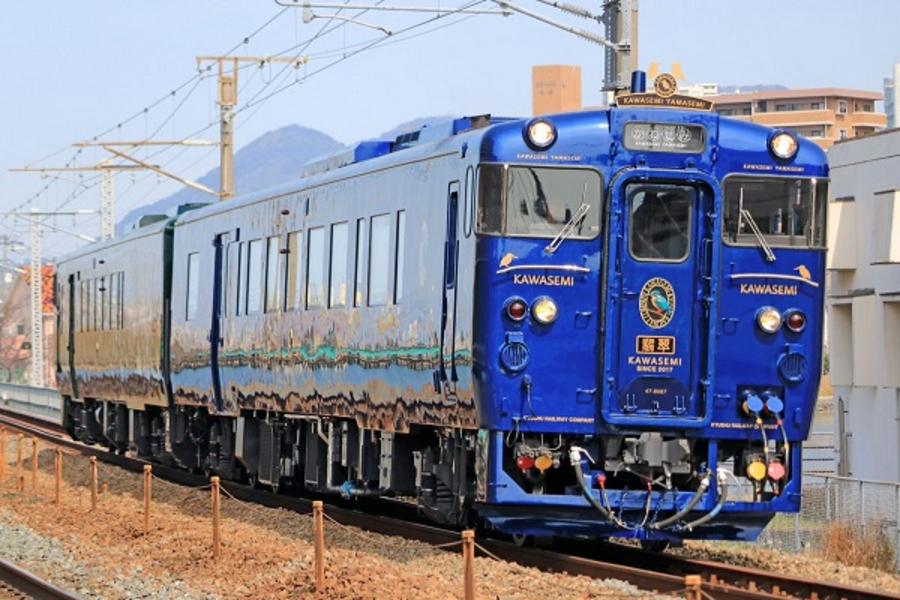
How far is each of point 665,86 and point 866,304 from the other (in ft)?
54.3

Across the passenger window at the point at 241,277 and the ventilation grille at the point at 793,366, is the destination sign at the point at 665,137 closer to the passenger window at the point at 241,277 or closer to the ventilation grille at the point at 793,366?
the ventilation grille at the point at 793,366

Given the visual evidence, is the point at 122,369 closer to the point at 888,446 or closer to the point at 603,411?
the point at 888,446

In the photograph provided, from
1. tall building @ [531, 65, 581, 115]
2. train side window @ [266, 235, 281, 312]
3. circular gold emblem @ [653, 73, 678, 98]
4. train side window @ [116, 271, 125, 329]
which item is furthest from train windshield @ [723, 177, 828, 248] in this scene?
tall building @ [531, 65, 581, 115]

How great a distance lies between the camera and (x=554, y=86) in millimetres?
170625

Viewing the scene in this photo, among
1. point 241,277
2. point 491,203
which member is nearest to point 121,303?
point 241,277

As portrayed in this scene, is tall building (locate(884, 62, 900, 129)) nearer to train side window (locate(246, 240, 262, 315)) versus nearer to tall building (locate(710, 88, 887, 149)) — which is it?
train side window (locate(246, 240, 262, 315))

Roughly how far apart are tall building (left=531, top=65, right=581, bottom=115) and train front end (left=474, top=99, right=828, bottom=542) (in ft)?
502

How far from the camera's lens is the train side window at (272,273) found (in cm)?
2034

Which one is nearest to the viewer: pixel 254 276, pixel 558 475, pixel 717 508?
pixel 717 508

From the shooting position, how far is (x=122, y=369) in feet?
96.5

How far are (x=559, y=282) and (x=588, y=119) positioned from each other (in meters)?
1.31

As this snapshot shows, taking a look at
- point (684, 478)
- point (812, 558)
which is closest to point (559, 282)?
point (684, 478)

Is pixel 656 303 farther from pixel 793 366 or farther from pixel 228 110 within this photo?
pixel 228 110

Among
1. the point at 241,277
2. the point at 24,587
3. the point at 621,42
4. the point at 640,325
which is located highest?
the point at 621,42
